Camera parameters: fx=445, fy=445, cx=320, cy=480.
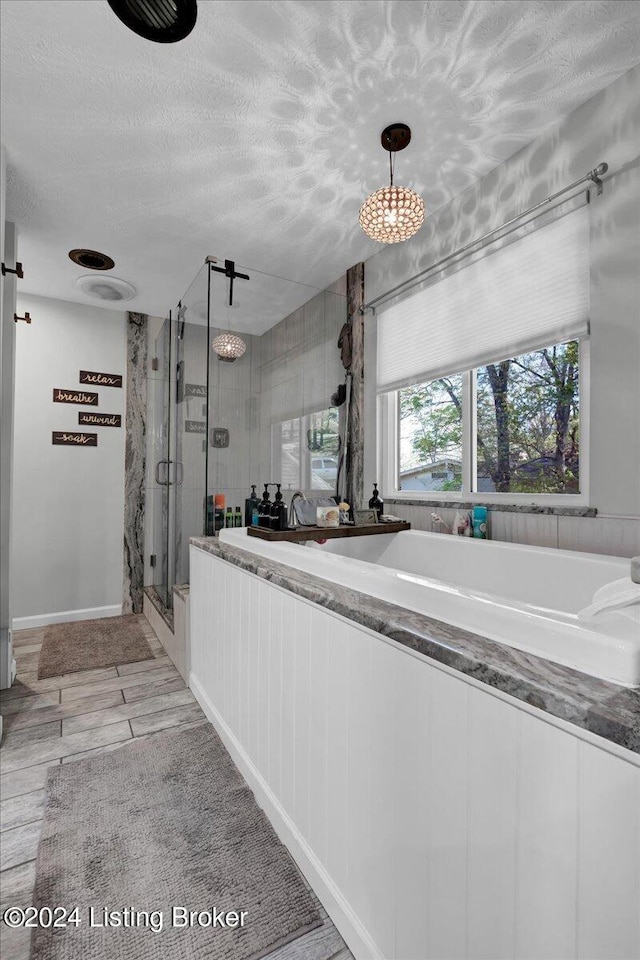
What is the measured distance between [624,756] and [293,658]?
0.83m

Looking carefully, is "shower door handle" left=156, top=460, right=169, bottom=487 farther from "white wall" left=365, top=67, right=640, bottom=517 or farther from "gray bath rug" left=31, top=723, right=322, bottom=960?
"white wall" left=365, top=67, right=640, bottom=517

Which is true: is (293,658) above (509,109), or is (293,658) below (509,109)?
below

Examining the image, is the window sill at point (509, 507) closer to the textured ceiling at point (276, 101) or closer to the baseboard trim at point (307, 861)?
the textured ceiling at point (276, 101)

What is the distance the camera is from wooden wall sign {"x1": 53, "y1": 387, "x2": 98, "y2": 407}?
3.48 m

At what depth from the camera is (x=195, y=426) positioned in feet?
8.32

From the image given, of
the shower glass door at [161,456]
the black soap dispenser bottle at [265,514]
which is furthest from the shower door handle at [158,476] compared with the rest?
the black soap dispenser bottle at [265,514]

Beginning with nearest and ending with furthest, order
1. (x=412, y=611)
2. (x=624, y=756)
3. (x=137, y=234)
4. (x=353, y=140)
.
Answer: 1. (x=624, y=756)
2. (x=412, y=611)
3. (x=353, y=140)
4. (x=137, y=234)

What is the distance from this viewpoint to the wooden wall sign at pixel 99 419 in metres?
3.60

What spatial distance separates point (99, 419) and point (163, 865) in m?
3.20

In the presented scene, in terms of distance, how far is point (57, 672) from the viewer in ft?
8.27

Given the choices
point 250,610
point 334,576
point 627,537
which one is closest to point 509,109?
point 627,537

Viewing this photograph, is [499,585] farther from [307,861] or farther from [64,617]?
[64,617]

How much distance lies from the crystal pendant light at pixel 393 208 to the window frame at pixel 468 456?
809 millimetres

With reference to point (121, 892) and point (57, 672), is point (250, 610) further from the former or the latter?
point (57, 672)
